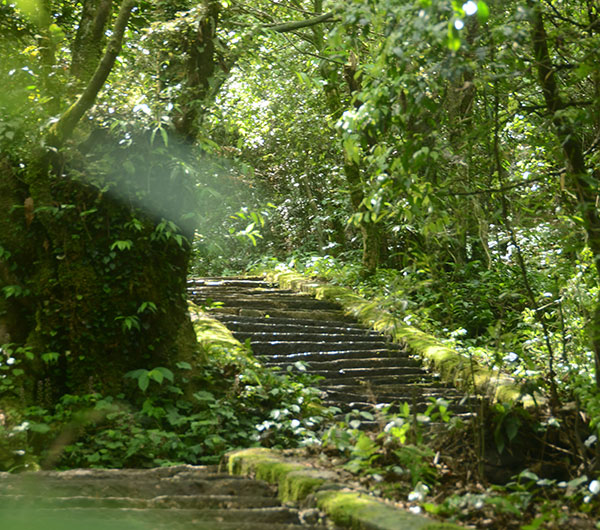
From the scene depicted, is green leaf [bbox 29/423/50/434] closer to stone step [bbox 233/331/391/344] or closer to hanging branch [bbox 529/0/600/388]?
stone step [bbox 233/331/391/344]

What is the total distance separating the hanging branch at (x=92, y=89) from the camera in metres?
5.36

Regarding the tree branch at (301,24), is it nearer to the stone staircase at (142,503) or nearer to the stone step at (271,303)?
the stone step at (271,303)

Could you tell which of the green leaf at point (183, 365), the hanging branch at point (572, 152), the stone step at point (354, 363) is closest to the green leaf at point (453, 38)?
the hanging branch at point (572, 152)

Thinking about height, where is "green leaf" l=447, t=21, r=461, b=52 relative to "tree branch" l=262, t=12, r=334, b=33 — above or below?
below

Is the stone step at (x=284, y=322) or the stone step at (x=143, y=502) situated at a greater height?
the stone step at (x=284, y=322)

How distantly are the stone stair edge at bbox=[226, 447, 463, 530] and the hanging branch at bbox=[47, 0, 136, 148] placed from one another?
10.8 feet

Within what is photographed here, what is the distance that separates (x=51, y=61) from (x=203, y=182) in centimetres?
210

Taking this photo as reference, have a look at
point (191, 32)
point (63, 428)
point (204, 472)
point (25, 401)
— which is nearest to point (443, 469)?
point (204, 472)

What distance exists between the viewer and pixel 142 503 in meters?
3.19

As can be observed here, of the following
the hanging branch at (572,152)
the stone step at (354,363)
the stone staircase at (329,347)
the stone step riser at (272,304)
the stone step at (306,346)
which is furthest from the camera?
the stone step riser at (272,304)

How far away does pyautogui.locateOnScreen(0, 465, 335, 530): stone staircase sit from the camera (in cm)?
285

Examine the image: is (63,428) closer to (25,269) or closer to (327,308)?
(25,269)

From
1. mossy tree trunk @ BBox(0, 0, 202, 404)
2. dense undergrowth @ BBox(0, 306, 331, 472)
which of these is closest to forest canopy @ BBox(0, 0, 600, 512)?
mossy tree trunk @ BBox(0, 0, 202, 404)

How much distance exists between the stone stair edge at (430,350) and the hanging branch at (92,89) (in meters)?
3.19
